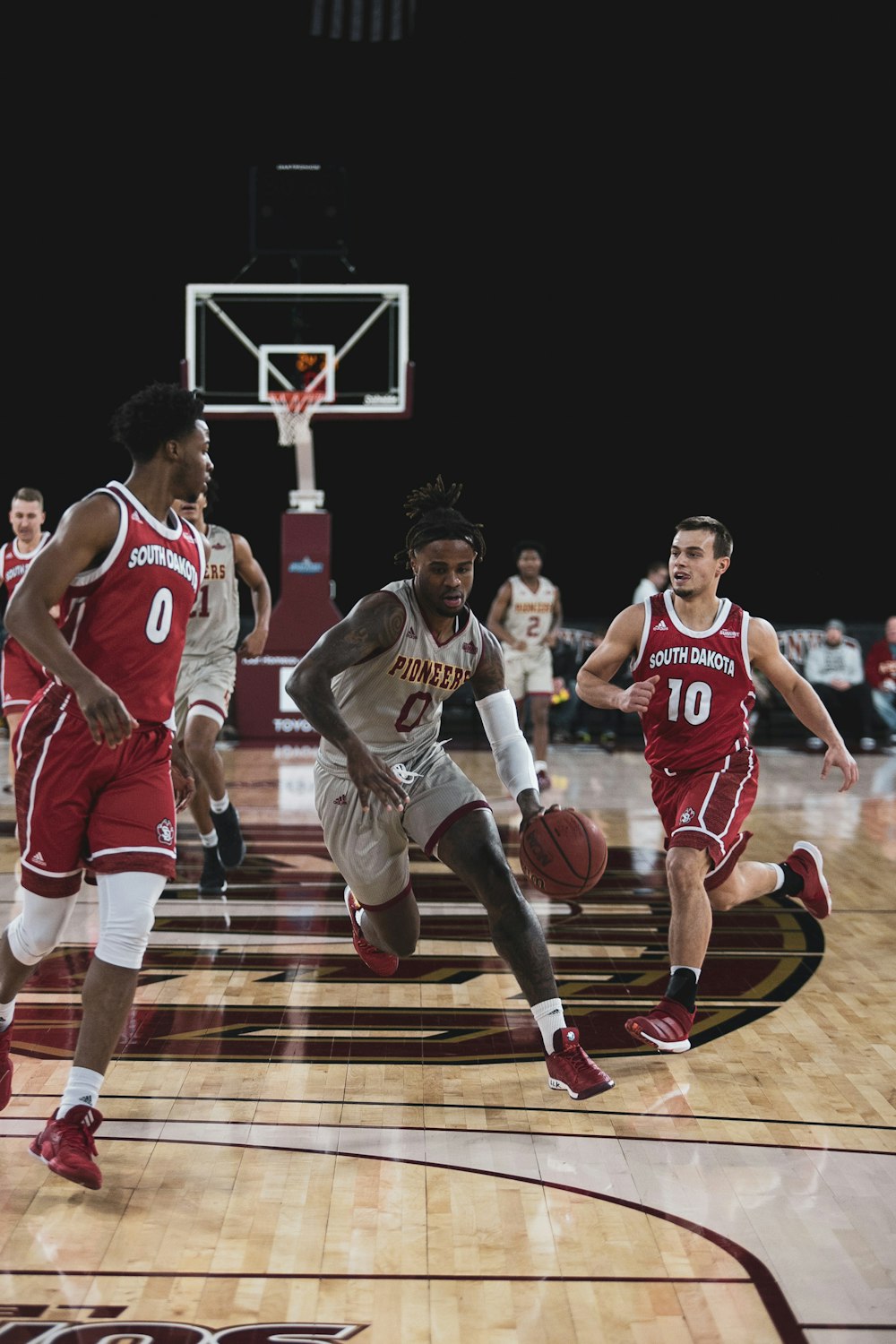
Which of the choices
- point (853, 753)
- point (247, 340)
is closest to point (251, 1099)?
point (853, 753)

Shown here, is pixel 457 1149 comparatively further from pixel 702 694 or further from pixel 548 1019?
pixel 702 694

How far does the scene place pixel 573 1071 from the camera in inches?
153

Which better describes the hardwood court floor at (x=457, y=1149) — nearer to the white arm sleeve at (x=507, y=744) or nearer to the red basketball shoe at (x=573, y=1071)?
the red basketball shoe at (x=573, y=1071)

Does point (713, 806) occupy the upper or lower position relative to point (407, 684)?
lower

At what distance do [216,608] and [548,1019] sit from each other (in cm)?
365

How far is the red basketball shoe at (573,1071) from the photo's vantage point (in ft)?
12.7

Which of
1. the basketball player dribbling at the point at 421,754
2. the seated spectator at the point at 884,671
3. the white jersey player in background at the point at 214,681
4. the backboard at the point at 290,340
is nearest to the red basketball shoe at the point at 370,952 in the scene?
the basketball player dribbling at the point at 421,754

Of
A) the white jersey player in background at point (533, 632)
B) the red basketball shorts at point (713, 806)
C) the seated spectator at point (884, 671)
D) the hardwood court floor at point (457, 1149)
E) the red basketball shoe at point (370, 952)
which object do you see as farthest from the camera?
the seated spectator at point (884, 671)

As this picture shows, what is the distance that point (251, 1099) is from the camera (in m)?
3.89

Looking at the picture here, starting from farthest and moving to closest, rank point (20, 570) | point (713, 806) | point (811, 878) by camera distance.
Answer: point (20, 570)
point (811, 878)
point (713, 806)

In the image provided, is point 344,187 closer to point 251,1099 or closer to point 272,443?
point 272,443

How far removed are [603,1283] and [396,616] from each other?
6.56ft

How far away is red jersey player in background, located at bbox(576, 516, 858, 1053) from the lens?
4.77 m

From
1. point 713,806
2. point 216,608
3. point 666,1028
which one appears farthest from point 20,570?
point 666,1028
